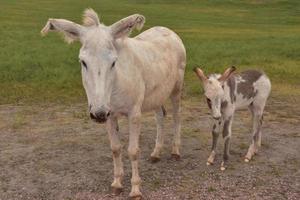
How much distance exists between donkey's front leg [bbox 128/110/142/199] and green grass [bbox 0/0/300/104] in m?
8.20

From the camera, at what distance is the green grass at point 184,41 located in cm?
1862

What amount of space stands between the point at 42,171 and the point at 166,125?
450 centimetres

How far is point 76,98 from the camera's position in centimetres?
1700

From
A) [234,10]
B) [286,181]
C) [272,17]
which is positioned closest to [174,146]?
[286,181]

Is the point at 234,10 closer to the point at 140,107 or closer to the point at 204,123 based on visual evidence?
the point at 204,123

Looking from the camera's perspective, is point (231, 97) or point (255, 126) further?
point (255, 126)

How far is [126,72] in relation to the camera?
839 centimetres

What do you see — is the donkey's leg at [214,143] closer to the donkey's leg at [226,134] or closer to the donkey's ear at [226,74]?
the donkey's leg at [226,134]

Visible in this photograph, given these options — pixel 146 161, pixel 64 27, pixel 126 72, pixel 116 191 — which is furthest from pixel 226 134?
pixel 64 27

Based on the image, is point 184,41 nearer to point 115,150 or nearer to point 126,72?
point 115,150

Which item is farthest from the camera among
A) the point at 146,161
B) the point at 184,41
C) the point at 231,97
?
the point at 184,41

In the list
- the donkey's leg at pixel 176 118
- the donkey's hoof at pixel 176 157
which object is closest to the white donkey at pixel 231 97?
the donkey's hoof at pixel 176 157

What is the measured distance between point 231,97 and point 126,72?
2899 millimetres

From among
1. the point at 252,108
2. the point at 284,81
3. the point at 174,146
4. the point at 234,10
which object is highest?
the point at 252,108
